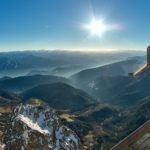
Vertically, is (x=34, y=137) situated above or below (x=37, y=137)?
below

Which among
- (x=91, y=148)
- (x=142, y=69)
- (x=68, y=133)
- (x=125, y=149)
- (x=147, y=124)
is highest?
(x=142, y=69)

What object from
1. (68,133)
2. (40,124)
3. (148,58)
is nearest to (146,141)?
(148,58)

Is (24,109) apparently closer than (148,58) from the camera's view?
No

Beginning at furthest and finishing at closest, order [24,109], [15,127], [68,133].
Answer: [24,109], [68,133], [15,127]

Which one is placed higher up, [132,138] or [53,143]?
[132,138]

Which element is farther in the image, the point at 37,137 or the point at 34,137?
the point at 34,137

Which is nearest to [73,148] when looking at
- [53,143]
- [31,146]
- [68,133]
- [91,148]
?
[53,143]

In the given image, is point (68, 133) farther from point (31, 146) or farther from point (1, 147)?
point (1, 147)

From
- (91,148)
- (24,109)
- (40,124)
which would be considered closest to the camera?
(40,124)

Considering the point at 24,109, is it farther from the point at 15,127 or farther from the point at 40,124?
the point at 15,127
